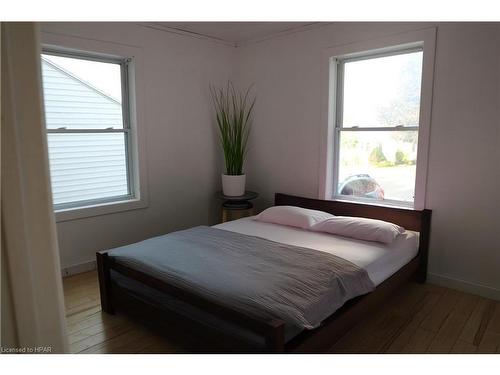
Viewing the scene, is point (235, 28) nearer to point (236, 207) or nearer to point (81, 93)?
point (81, 93)

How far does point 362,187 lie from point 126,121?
239 cm

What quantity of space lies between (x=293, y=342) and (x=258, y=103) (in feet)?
9.25

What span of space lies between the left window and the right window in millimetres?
2108

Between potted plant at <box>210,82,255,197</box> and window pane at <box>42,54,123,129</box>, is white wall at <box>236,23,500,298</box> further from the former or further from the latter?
window pane at <box>42,54,123,129</box>

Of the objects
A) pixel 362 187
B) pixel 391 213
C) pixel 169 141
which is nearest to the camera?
pixel 391 213

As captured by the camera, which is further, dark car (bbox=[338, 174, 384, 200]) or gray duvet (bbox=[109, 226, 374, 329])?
dark car (bbox=[338, 174, 384, 200])

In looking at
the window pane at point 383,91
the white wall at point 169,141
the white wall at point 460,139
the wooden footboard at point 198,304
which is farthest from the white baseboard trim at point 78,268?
the window pane at point 383,91

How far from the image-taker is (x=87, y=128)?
124 inches

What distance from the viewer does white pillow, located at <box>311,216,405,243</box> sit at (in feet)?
8.50

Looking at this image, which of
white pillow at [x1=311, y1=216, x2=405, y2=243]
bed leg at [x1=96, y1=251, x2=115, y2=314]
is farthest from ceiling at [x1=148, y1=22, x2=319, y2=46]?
bed leg at [x1=96, y1=251, x2=115, y2=314]

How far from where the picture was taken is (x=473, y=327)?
2.25 meters

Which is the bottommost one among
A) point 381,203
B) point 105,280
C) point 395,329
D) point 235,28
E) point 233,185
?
point 395,329

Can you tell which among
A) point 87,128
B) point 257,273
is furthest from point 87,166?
point 257,273

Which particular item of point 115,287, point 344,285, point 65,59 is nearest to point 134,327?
point 115,287
